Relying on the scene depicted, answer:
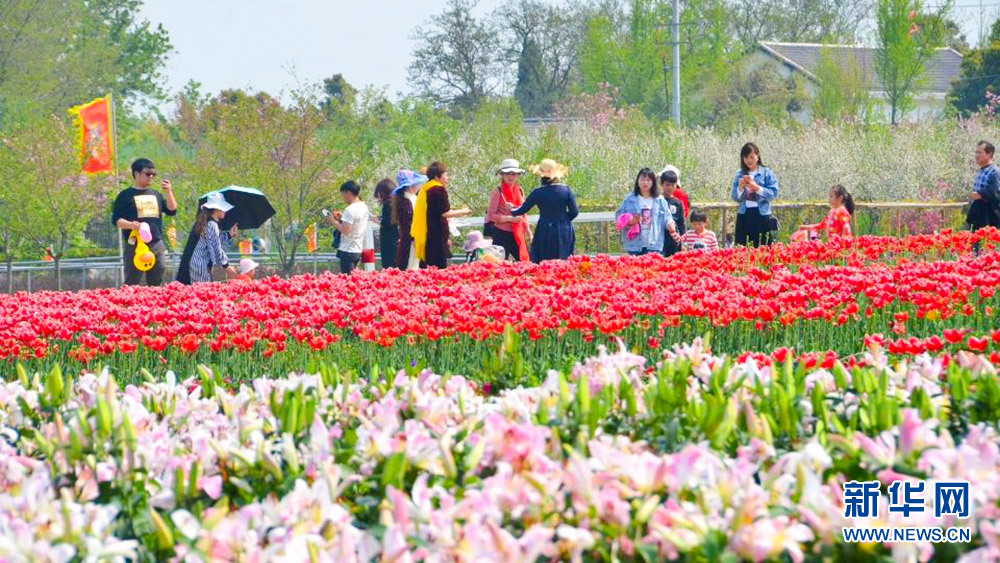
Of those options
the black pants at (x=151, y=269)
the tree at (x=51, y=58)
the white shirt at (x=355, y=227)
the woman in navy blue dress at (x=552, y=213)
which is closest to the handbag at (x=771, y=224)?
the woman in navy blue dress at (x=552, y=213)

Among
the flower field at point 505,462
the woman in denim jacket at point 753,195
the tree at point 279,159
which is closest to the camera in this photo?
the flower field at point 505,462

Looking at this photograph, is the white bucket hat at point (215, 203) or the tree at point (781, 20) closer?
the white bucket hat at point (215, 203)

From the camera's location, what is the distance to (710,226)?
69.9ft

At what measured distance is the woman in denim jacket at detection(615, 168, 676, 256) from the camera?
546 inches

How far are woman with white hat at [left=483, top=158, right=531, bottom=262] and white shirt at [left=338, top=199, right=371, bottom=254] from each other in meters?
1.33

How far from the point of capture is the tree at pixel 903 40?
49.1m

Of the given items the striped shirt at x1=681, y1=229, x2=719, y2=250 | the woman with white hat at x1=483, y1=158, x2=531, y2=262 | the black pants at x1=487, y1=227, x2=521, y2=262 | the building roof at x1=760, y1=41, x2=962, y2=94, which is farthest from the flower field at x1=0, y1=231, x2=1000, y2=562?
the building roof at x1=760, y1=41, x2=962, y2=94

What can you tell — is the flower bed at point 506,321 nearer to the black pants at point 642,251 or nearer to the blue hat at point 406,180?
the black pants at point 642,251

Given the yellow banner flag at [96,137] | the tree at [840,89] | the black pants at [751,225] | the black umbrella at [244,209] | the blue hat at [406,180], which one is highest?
the tree at [840,89]

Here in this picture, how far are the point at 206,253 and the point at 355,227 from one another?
1.87 m

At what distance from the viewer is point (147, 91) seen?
59812 millimetres

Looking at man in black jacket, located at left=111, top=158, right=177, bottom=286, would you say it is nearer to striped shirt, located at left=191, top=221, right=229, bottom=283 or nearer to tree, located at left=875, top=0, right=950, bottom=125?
striped shirt, located at left=191, top=221, right=229, bottom=283

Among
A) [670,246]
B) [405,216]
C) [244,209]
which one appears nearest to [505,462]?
[405,216]

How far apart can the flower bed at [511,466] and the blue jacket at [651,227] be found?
9459mm
